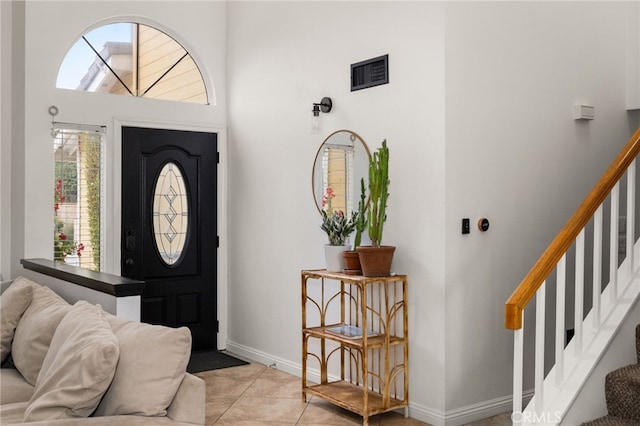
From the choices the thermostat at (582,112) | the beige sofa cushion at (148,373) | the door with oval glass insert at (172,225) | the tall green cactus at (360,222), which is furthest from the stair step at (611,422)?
the door with oval glass insert at (172,225)

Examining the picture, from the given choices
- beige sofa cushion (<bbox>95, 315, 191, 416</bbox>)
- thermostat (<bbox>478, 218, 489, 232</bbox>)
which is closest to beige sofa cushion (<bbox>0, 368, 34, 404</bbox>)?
beige sofa cushion (<bbox>95, 315, 191, 416</bbox>)

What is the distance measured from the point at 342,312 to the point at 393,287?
0.51 metres

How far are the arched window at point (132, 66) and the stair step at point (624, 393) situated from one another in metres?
3.98

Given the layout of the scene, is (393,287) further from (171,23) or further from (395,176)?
(171,23)

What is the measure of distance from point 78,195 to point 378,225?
2.57 meters

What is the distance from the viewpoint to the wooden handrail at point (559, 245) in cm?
260

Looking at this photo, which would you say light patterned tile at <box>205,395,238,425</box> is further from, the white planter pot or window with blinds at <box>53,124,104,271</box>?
window with blinds at <box>53,124,104,271</box>

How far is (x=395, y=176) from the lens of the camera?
3.86 metres

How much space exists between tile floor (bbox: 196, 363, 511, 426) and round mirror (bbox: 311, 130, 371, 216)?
49.3 inches

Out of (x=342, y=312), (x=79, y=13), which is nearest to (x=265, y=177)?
(x=342, y=312)

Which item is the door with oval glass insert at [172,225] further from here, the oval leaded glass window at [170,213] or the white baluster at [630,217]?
the white baluster at [630,217]

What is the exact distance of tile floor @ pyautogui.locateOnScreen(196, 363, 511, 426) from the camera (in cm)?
373

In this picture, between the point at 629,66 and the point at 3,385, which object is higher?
the point at 629,66

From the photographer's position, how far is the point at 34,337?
311 cm
